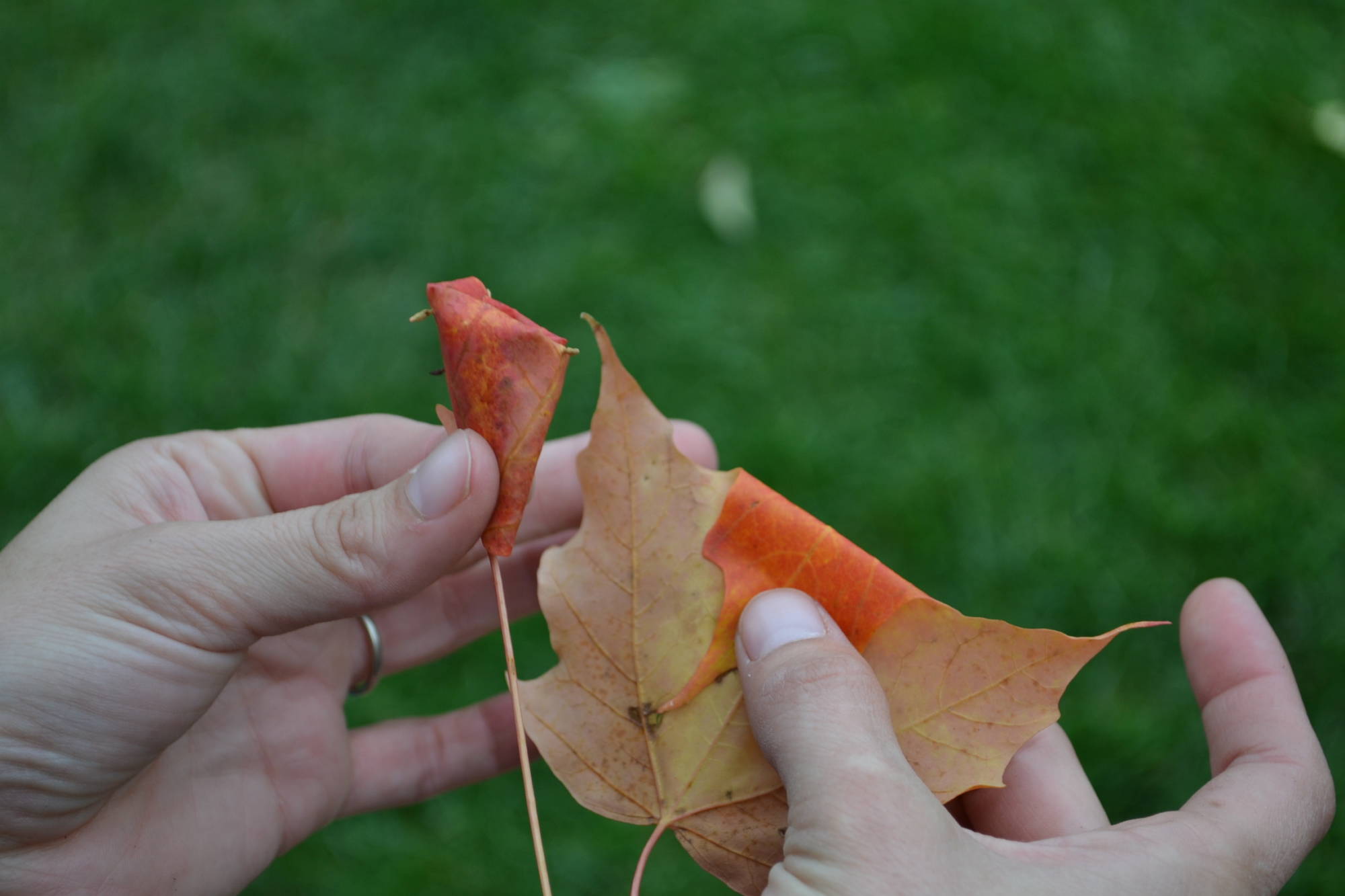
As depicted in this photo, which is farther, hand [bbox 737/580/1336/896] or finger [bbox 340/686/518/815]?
finger [bbox 340/686/518/815]

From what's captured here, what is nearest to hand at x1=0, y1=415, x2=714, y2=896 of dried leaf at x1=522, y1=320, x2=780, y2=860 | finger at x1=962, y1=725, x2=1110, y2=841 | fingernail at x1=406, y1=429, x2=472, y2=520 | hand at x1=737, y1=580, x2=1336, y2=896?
fingernail at x1=406, y1=429, x2=472, y2=520

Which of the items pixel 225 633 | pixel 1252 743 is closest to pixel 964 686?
pixel 1252 743

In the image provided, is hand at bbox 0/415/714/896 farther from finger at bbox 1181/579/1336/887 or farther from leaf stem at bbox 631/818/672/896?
finger at bbox 1181/579/1336/887

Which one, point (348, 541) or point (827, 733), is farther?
point (348, 541)

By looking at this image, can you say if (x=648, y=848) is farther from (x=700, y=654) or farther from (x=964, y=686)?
(x=964, y=686)

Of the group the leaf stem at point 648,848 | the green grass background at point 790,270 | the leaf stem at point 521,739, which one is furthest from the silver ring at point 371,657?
the leaf stem at point 648,848

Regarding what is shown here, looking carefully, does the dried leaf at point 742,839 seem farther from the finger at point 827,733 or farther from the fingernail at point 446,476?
the fingernail at point 446,476
